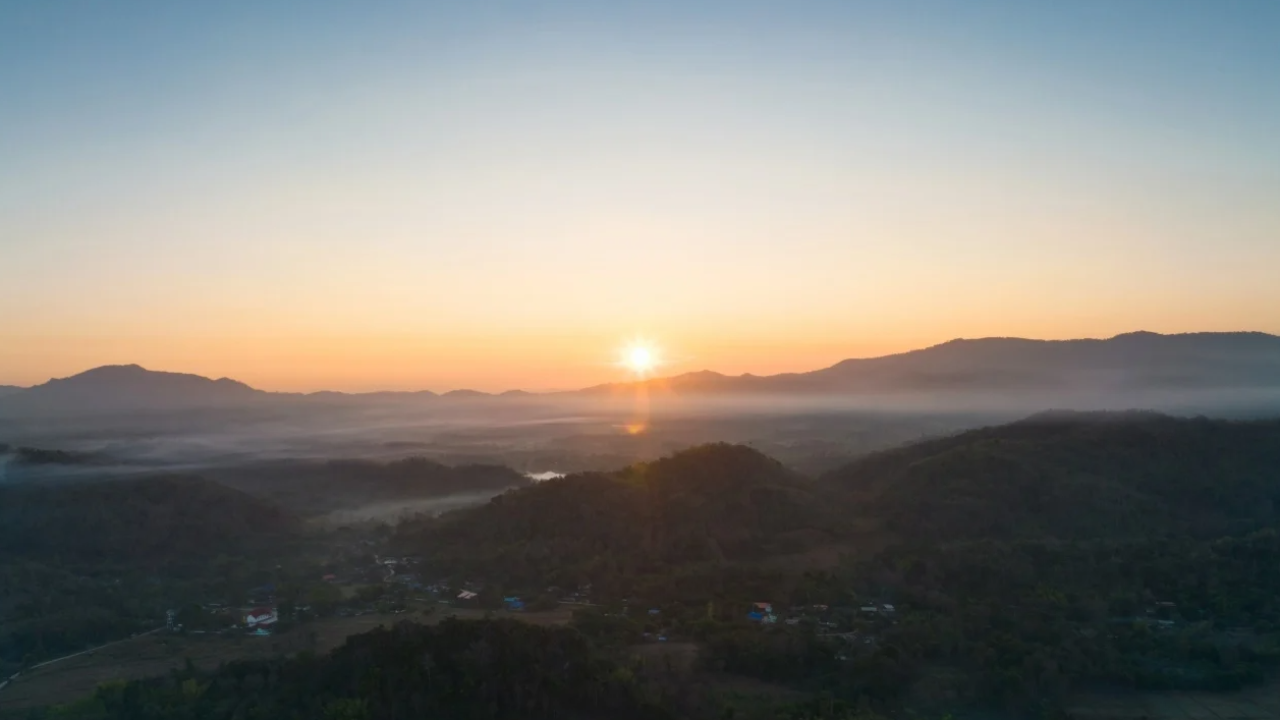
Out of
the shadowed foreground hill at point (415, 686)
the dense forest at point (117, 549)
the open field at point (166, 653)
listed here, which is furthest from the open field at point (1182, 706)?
the dense forest at point (117, 549)

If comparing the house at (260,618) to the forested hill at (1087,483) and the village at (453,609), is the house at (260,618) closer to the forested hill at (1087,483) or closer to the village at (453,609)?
the village at (453,609)

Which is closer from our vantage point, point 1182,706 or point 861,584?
point 1182,706

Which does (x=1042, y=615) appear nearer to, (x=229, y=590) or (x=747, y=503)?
(x=747, y=503)

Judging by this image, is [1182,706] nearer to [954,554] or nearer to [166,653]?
[954,554]

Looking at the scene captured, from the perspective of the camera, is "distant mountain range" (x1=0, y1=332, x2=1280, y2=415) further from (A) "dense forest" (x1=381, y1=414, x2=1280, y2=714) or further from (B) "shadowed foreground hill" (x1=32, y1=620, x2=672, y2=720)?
(B) "shadowed foreground hill" (x1=32, y1=620, x2=672, y2=720)

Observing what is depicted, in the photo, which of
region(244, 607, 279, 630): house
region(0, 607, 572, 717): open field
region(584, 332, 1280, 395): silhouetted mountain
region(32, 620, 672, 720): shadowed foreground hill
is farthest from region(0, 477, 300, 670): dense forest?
region(584, 332, 1280, 395): silhouetted mountain

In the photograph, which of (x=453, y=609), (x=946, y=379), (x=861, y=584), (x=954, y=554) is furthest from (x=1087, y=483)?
(x=946, y=379)
